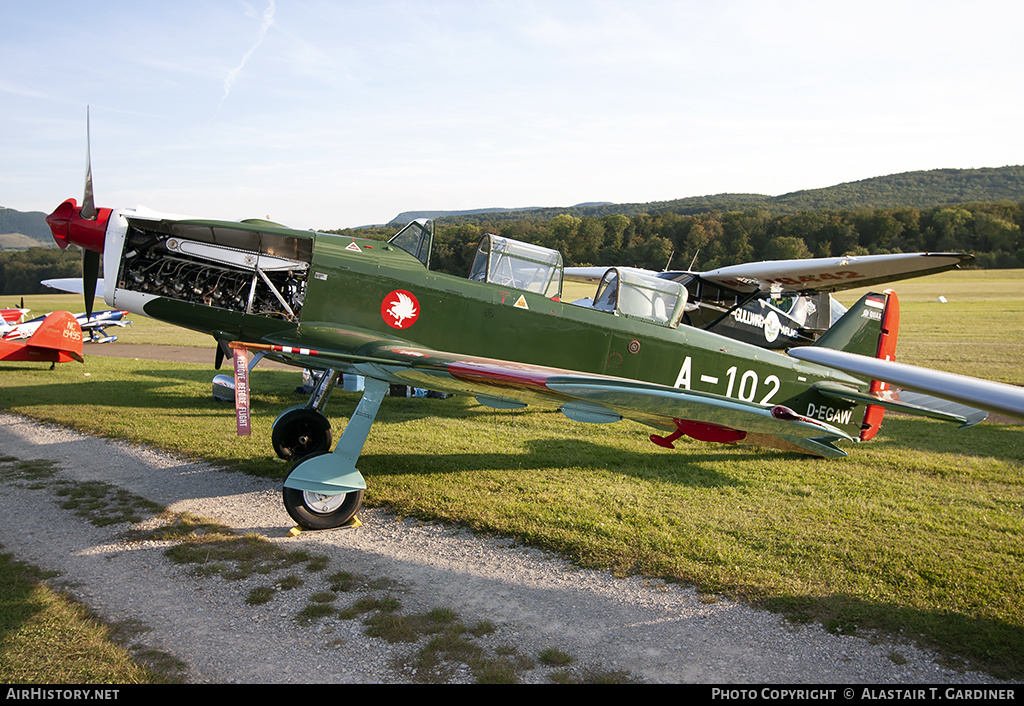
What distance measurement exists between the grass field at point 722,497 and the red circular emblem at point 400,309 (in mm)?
1700

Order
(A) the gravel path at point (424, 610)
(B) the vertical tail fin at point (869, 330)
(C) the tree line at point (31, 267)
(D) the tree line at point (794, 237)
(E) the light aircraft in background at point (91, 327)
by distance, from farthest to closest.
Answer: (D) the tree line at point (794, 237)
(C) the tree line at point (31, 267)
(E) the light aircraft in background at point (91, 327)
(B) the vertical tail fin at point (869, 330)
(A) the gravel path at point (424, 610)

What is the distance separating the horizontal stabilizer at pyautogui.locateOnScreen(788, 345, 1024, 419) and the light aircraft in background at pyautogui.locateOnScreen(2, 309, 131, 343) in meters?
17.9

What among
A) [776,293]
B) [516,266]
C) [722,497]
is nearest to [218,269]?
[516,266]

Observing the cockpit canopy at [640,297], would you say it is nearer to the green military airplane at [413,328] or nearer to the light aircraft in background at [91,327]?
the green military airplane at [413,328]

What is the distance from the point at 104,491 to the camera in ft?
19.6

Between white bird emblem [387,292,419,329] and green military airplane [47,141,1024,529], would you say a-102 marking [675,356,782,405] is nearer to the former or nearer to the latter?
green military airplane [47,141,1024,529]

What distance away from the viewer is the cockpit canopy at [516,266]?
6703mm

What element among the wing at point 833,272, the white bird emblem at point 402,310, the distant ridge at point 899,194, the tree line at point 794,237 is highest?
the distant ridge at point 899,194

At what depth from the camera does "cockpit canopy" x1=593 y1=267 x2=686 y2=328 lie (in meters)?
6.83

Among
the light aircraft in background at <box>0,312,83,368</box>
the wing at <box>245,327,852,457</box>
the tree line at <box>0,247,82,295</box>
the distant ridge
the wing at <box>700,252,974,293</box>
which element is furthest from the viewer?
the distant ridge

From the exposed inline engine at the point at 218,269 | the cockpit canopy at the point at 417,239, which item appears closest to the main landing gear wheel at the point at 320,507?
the exposed inline engine at the point at 218,269

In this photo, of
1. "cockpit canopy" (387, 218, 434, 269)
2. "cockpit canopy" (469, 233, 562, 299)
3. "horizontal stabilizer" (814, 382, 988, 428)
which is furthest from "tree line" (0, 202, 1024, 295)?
"cockpit canopy" (387, 218, 434, 269)
